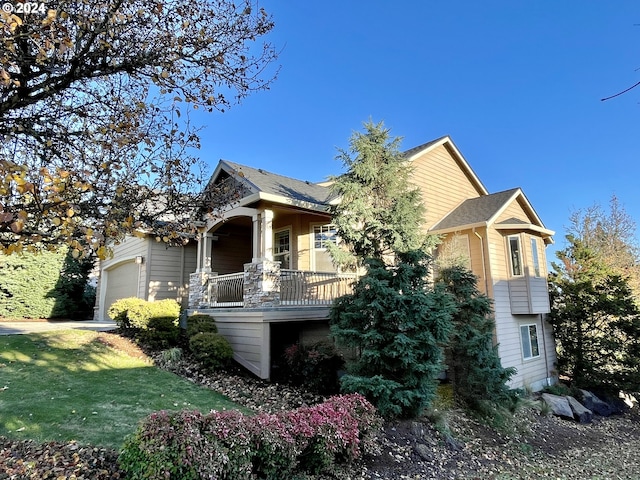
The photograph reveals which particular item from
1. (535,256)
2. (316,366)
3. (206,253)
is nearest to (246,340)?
(316,366)

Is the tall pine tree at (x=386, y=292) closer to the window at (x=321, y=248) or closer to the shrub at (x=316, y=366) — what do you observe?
the shrub at (x=316, y=366)

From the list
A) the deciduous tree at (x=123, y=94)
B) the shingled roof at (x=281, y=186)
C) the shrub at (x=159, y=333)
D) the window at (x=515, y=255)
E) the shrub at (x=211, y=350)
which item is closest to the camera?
the deciduous tree at (x=123, y=94)

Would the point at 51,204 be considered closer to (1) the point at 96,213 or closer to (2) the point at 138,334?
(1) the point at 96,213

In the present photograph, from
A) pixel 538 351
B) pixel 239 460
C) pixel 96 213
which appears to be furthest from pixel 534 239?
pixel 96 213

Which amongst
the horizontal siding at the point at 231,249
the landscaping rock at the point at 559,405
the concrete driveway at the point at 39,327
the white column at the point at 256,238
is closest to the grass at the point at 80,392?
the concrete driveway at the point at 39,327

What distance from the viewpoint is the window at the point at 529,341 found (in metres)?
13.2

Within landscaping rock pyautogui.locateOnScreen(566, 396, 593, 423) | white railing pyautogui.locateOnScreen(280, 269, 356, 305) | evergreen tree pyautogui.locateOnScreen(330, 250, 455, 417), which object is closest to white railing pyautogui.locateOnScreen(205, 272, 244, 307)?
white railing pyautogui.locateOnScreen(280, 269, 356, 305)

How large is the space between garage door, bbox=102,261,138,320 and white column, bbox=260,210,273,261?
7523mm

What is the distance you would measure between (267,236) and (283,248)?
286 cm

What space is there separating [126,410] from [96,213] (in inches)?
154

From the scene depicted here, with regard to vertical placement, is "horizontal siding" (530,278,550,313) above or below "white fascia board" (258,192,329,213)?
below

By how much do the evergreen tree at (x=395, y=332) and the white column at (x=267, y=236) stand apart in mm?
2578

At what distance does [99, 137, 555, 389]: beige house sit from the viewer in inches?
400

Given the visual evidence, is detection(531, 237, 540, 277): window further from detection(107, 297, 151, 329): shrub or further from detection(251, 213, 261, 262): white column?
detection(107, 297, 151, 329): shrub
